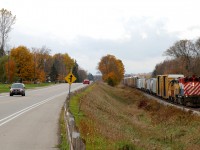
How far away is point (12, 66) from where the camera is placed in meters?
96.2

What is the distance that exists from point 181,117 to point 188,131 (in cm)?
550

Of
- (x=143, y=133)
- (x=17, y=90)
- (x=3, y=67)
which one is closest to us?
(x=143, y=133)

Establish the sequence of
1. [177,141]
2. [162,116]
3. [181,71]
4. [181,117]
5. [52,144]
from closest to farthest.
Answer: [52,144] → [177,141] → [181,117] → [162,116] → [181,71]

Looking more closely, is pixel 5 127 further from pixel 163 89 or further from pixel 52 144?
pixel 163 89

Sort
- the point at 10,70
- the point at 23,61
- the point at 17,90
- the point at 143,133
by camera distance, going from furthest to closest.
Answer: the point at 23,61 → the point at 10,70 → the point at 17,90 → the point at 143,133

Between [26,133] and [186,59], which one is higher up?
[186,59]

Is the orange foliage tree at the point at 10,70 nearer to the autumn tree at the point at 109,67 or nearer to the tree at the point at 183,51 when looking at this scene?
the autumn tree at the point at 109,67

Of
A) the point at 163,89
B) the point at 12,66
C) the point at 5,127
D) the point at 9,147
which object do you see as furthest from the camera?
the point at 12,66

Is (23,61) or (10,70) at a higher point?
(23,61)

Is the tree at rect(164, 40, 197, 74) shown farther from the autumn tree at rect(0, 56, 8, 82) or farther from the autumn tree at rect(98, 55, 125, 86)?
the autumn tree at rect(0, 56, 8, 82)

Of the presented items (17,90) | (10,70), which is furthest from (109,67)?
(17,90)

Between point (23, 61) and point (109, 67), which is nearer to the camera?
point (23, 61)

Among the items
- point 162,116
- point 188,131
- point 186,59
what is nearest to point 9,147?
point 188,131

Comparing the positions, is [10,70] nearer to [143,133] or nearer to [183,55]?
[183,55]
